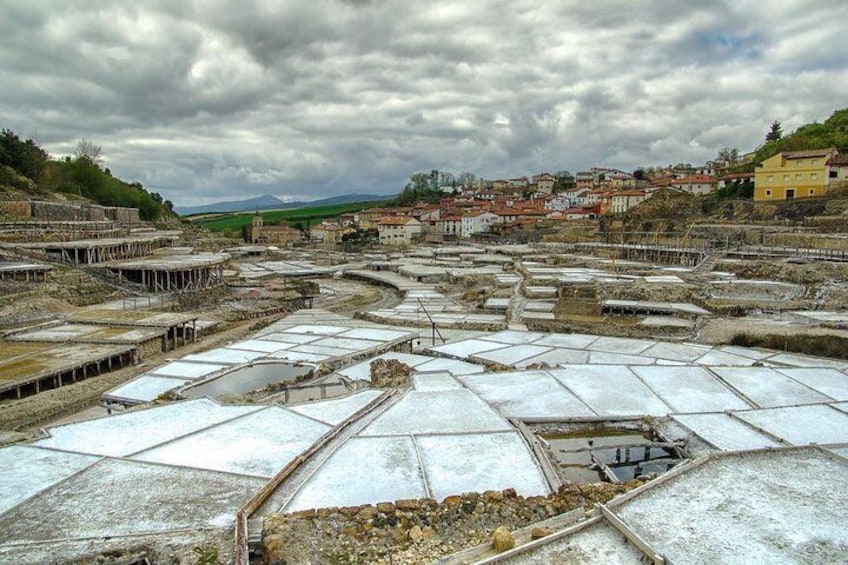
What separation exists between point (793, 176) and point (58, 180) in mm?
78646

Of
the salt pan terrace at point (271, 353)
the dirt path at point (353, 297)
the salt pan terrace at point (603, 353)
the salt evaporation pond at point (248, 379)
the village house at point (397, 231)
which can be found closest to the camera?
the salt pan terrace at point (271, 353)

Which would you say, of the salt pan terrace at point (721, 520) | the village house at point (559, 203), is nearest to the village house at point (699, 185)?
the village house at point (559, 203)

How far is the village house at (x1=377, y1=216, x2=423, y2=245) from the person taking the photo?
82312 millimetres

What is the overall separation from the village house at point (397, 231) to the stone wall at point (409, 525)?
75.0 metres

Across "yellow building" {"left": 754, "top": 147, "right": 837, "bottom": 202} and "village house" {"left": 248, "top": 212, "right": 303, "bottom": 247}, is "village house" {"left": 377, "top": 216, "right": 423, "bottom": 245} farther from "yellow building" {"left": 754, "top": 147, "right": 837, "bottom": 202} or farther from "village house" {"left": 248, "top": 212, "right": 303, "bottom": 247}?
"yellow building" {"left": 754, "top": 147, "right": 837, "bottom": 202}

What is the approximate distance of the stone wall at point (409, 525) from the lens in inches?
237

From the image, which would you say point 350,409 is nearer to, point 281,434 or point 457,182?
point 281,434

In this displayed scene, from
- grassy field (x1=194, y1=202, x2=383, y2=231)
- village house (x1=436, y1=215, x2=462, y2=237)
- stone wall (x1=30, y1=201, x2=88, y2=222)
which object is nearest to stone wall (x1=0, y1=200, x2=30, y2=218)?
stone wall (x1=30, y1=201, x2=88, y2=222)

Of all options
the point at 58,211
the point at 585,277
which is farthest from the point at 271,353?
the point at 58,211

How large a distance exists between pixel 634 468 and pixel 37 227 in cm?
4478

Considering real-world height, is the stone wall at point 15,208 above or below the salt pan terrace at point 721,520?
above

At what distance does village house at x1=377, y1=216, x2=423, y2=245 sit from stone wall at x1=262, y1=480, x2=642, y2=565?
7497cm

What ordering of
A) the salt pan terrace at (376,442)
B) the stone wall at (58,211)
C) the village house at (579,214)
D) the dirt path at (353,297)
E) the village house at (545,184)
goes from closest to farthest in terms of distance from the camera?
the salt pan terrace at (376,442)
the dirt path at (353,297)
the stone wall at (58,211)
the village house at (579,214)
the village house at (545,184)

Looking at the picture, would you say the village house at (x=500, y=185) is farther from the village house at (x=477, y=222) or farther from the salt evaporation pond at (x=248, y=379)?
the salt evaporation pond at (x=248, y=379)
